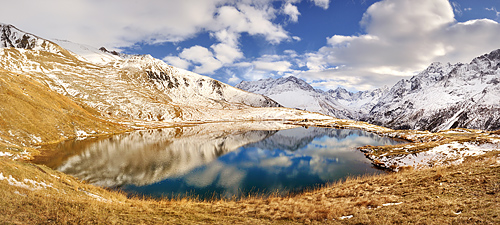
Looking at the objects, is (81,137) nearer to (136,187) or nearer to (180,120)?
(136,187)

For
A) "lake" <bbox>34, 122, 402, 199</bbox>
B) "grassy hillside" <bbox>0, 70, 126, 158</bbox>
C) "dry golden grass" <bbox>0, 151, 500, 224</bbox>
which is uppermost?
"grassy hillside" <bbox>0, 70, 126, 158</bbox>

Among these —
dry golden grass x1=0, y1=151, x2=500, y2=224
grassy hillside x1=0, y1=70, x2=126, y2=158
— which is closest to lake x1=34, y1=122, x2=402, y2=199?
grassy hillside x1=0, y1=70, x2=126, y2=158

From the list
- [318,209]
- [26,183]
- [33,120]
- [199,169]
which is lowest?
[199,169]

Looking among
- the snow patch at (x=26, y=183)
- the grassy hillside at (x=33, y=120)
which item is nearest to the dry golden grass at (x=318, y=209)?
the snow patch at (x=26, y=183)

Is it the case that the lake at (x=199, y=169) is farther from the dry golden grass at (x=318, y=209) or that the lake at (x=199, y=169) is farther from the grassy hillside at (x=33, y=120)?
the dry golden grass at (x=318, y=209)

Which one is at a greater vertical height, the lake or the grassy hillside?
the grassy hillside

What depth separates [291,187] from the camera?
3606 centimetres

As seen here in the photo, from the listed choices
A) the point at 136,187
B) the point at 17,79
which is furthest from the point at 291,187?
the point at 17,79

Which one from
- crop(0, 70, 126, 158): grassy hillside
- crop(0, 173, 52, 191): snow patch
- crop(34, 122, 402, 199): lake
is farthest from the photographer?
crop(0, 70, 126, 158): grassy hillside

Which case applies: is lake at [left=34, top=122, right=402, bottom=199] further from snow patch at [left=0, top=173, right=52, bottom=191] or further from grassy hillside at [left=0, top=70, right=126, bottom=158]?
snow patch at [left=0, top=173, right=52, bottom=191]

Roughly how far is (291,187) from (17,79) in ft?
361

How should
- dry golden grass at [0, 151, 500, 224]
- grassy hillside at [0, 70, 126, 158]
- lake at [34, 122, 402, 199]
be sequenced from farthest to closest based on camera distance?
grassy hillside at [0, 70, 126, 158] → lake at [34, 122, 402, 199] → dry golden grass at [0, 151, 500, 224]

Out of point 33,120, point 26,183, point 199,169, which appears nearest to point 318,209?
point 26,183

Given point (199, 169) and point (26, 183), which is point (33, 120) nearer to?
point (199, 169)
